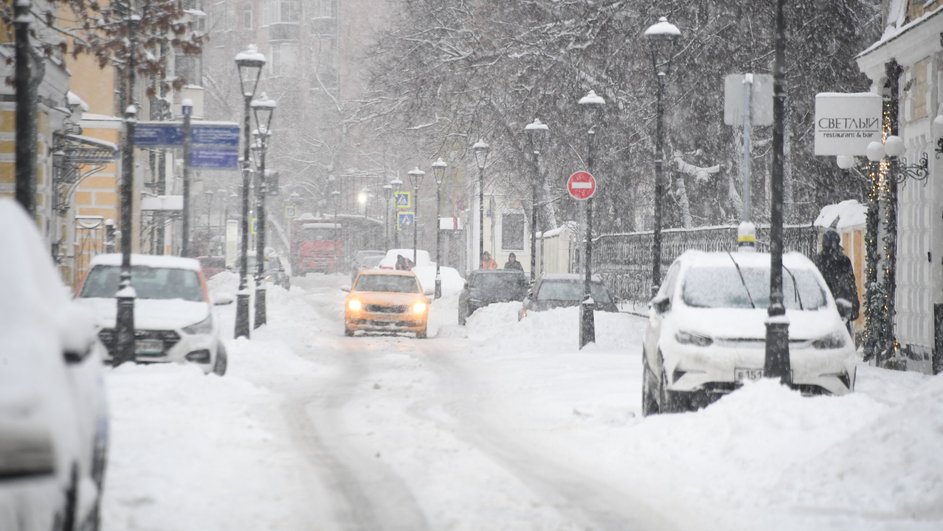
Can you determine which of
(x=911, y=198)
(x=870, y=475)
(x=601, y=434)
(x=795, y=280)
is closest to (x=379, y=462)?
(x=601, y=434)

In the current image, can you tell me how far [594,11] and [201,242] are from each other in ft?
138

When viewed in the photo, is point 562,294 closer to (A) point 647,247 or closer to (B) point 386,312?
(B) point 386,312

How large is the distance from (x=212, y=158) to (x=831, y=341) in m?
20.2

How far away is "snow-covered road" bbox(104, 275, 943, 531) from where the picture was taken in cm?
842

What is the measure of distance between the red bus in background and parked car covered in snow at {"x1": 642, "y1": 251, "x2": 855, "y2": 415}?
2673 inches

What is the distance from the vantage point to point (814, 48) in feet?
104

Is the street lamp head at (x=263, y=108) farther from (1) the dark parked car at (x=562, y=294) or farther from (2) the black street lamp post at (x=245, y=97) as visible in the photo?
(1) the dark parked car at (x=562, y=294)

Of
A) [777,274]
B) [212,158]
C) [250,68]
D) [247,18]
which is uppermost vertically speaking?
[247,18]

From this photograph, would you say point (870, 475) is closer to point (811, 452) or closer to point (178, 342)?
point (811, 452)

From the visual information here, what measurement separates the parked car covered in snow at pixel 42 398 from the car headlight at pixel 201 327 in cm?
975

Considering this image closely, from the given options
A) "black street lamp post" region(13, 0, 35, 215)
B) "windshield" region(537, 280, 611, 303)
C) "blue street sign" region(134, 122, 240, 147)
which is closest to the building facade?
"windshield" region(537, 280, 611, 303)

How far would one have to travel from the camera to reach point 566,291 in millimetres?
29188

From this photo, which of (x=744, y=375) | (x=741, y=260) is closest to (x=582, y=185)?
(x=741, y=260)

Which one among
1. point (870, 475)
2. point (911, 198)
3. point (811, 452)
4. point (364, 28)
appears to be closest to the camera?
point (870, 475)
